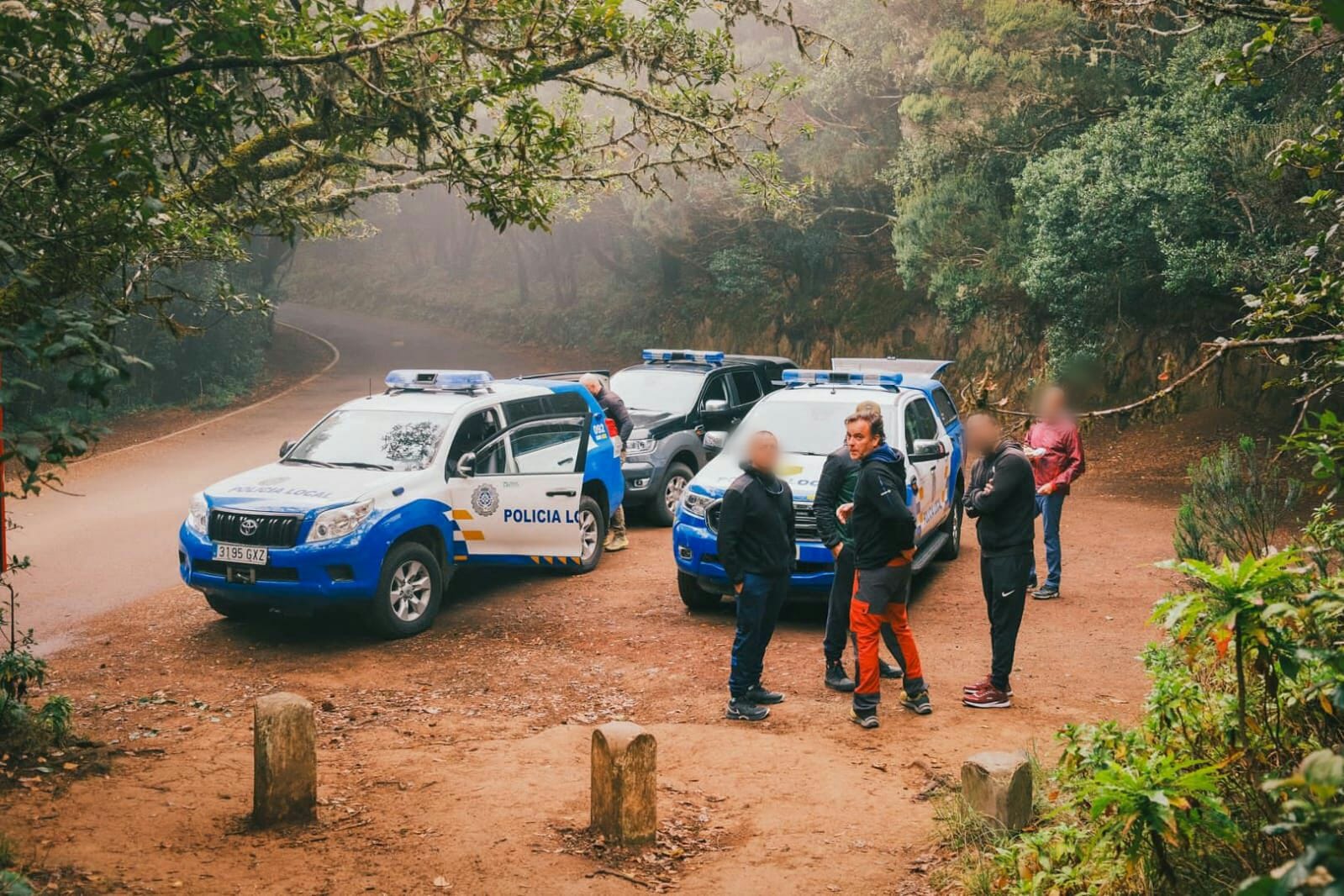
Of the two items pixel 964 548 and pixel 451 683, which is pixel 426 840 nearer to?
pixel 451 683

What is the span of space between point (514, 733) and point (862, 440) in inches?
118

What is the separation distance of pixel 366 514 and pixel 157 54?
14.9 ft

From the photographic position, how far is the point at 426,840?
19.0ft

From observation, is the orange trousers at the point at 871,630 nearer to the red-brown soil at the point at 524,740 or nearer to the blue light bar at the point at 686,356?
the red-brown soil at the point at 524,740

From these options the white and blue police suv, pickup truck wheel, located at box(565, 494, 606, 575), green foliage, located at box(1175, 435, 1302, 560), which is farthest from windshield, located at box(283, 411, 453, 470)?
green foliage, located at box(1175, 435, 1302, 560)

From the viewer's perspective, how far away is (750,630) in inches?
305

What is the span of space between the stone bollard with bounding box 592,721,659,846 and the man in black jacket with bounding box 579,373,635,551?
7228mm

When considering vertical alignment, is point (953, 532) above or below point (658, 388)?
below

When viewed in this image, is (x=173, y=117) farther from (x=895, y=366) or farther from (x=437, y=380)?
(x=895, y=366)

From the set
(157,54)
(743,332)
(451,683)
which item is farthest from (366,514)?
(743,332)

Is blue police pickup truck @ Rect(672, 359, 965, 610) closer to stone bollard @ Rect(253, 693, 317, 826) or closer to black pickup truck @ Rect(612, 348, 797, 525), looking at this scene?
black pickup truck @ Rect(612, 348, 797, 525)

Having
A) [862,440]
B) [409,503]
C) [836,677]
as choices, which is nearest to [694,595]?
[836,677]

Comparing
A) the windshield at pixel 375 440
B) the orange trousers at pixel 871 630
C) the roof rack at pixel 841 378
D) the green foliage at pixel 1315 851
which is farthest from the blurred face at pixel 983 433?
the green foliage at pixel 1315 851

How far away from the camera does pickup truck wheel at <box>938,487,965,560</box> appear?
12305mm
